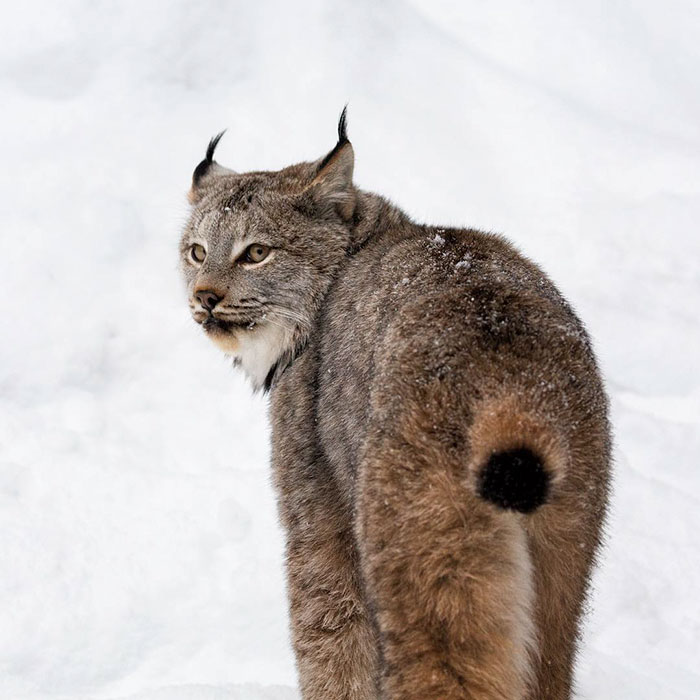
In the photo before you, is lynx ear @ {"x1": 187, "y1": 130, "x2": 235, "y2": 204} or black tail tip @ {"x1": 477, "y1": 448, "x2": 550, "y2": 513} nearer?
black tail tip @ {"x1": 477, "y1": 448, "x2": 550, "y2": 513}

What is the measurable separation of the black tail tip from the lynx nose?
7.81 feet

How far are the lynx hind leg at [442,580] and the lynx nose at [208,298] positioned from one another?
2.03 metres

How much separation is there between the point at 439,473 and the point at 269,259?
222 centimetres

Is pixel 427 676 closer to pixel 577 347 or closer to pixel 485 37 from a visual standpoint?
pixel 577 347

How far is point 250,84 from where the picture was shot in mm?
10469

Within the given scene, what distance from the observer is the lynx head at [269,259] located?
5.16 m

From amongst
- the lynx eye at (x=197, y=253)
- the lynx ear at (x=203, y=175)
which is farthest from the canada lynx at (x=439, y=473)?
the lynx ear at (x=203, y=175)

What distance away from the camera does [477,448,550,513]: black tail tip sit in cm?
302

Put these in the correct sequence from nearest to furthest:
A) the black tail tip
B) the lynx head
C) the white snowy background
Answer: the black tail tip → the lynx head → the white snowy background

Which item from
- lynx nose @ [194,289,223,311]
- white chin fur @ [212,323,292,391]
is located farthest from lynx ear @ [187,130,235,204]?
white chin fur @ [212,323,292,391]

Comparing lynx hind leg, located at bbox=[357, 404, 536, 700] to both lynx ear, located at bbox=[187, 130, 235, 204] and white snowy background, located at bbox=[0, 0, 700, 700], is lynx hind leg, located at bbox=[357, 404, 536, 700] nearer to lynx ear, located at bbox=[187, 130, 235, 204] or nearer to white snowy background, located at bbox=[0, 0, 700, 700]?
white snowy background, located at bbox=[0, 0, 700, 700]

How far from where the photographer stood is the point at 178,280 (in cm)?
853

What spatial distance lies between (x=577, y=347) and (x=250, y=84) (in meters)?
7.45

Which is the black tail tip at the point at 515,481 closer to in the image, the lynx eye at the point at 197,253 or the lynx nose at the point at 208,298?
the lynx nose at the point at 208,298
